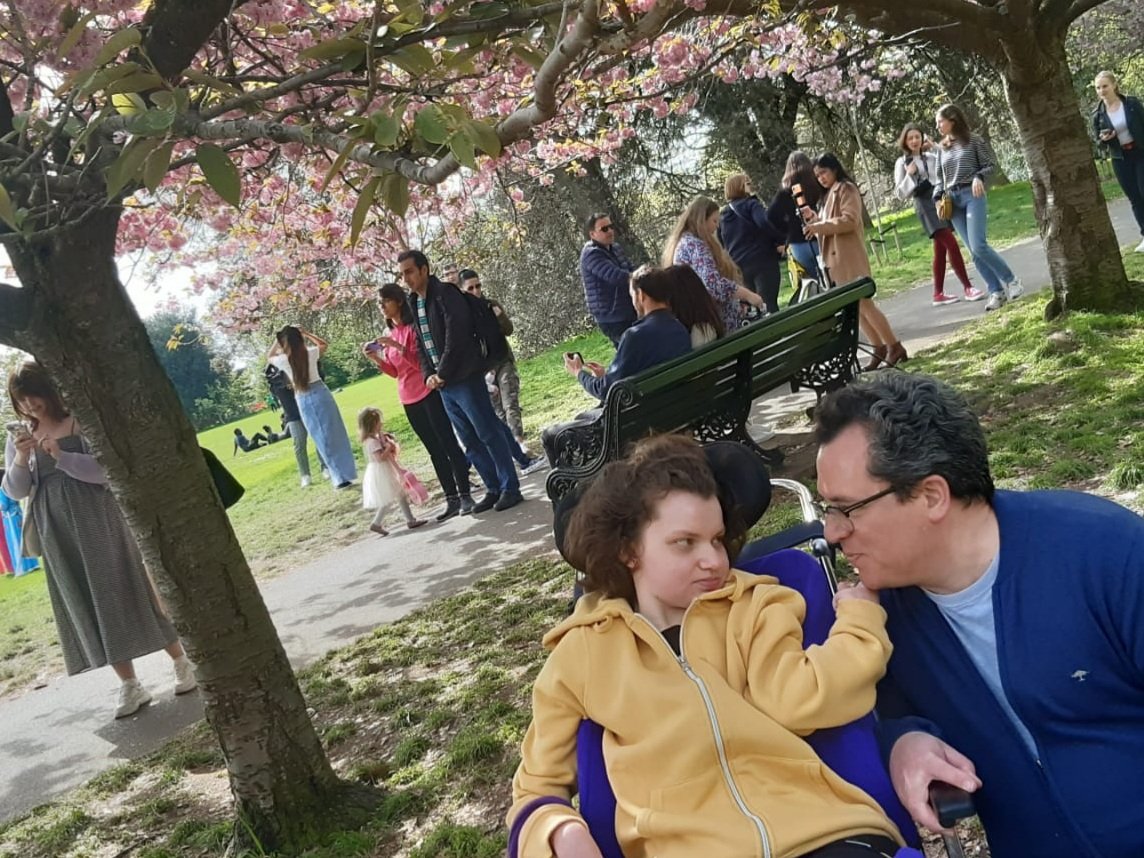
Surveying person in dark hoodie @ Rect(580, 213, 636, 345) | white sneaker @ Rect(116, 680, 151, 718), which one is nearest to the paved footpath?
white sneaker @ Rect(116, 680, 151, 718)

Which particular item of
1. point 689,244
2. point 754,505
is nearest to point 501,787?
point 754,505

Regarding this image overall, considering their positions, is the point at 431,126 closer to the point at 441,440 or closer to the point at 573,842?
the point at 573,842

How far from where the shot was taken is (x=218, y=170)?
192cm

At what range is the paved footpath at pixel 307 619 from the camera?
509cm

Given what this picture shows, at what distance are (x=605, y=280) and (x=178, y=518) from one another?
4.60m

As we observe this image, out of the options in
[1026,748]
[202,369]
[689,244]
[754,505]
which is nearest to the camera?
[1026,748]

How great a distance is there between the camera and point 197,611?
11.0 ft

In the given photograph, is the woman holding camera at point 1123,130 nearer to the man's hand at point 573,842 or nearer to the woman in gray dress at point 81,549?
the woman in gray dress at point 81,549

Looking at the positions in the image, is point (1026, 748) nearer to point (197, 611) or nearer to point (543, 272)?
point (197, 611)

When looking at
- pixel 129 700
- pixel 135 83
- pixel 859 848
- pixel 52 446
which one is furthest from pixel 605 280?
pixel 859 848

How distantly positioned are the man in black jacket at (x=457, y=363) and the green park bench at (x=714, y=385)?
84.4 inches

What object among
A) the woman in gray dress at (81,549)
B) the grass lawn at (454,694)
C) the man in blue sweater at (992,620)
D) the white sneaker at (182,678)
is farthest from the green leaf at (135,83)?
the white sneaker at (182,678)

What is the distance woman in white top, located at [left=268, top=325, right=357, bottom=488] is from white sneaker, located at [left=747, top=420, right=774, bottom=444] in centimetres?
522

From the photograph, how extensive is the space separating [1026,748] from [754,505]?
30.2 inches
